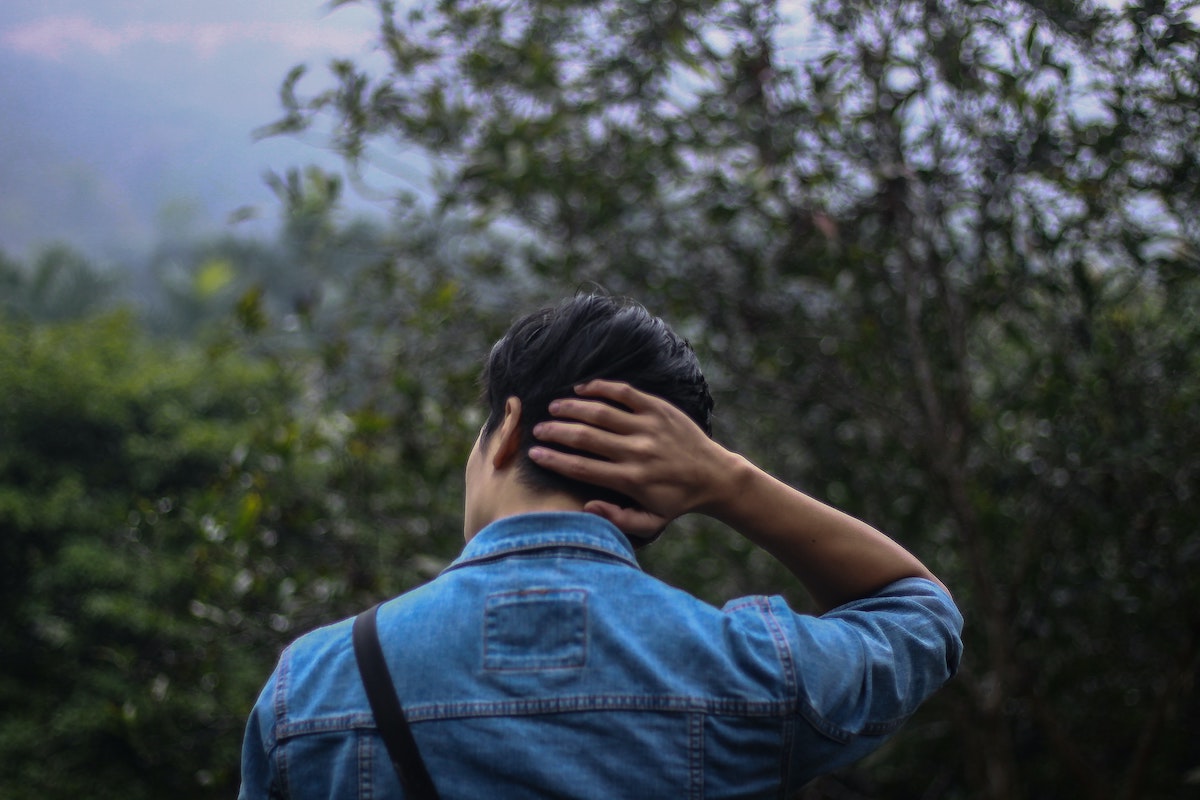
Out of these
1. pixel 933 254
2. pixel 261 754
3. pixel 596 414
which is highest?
pixel 933 254

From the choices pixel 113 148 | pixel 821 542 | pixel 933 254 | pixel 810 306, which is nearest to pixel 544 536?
pixel 821 542

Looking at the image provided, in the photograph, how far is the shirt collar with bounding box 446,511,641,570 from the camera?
1.00 m

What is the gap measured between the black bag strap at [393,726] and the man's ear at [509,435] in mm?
227

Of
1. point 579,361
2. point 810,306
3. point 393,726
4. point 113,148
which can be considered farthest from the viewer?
point 113,148

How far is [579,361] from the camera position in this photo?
40.1 inches

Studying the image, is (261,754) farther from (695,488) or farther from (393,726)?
(695,488)

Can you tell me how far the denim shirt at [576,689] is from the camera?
92 centimetres

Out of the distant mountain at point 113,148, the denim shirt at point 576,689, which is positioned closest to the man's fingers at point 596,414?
the denim shirt at point 576,689

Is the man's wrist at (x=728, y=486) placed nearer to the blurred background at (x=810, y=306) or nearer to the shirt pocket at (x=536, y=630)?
the shirt pocket at (x=536, y=630)

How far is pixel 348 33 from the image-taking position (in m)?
3.03

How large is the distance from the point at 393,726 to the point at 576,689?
0.56ft

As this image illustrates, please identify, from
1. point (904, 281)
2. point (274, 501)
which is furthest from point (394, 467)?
point (904, 281)

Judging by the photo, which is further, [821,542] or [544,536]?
[821,542]

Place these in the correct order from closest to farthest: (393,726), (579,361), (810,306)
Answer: (393,726) → (579,361) → (810,306)
